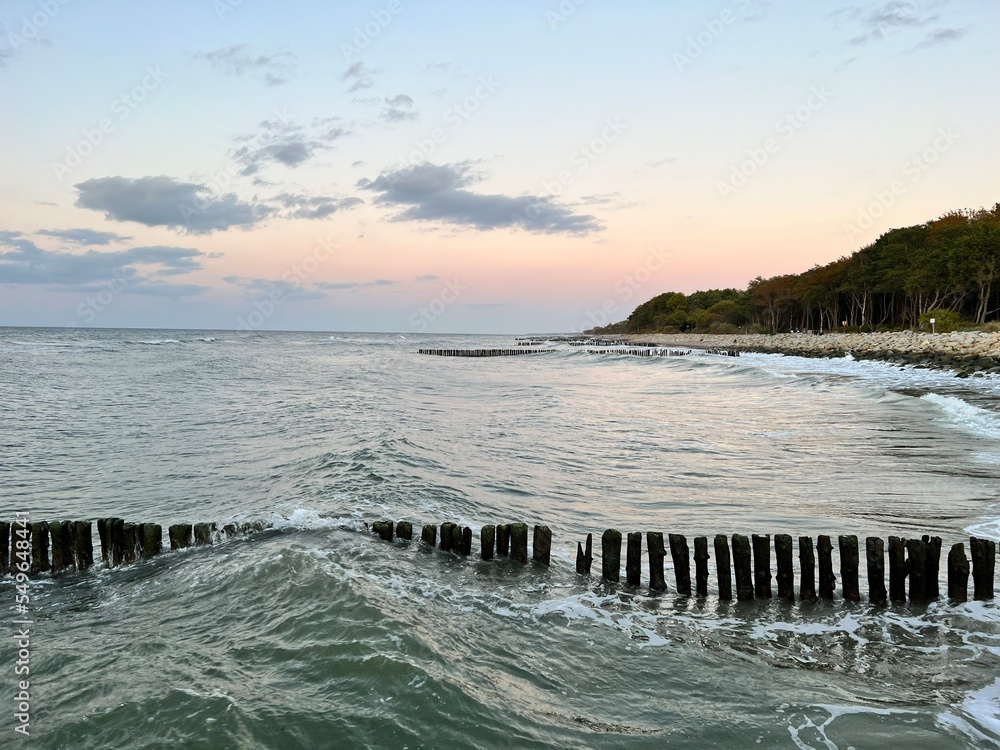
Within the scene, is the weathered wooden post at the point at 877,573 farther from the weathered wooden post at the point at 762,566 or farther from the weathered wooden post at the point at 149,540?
the weathered wooden post at the point at 149,540

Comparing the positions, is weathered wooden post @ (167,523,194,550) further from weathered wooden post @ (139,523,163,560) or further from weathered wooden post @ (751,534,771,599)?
weathered wooden post @ (751,534,771,599)

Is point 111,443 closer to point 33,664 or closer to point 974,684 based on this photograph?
point 33,664

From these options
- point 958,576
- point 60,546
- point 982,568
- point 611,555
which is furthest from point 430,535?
point 982,568

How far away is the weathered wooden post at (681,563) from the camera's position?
7.36 meters

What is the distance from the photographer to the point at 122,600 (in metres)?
7.27

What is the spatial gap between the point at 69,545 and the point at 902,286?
83972 millimetres

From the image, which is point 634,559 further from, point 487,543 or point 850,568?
point 850,568

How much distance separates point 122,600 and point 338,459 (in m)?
7.62

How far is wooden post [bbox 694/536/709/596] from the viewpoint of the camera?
24.1 ft

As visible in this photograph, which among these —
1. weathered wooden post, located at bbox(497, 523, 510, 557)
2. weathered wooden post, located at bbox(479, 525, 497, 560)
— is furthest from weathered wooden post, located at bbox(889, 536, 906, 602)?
weathered wooden post, located at bbox(479, 525, 497, 560)

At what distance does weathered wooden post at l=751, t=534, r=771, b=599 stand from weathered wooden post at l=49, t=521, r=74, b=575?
8655 millimetres

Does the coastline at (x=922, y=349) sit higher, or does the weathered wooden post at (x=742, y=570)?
the coastline at (x=922, y=349)

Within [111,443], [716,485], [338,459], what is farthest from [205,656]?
[111,443]

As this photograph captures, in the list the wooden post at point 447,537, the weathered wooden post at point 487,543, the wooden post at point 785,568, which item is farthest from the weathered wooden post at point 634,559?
the wooden post at point 447,537
